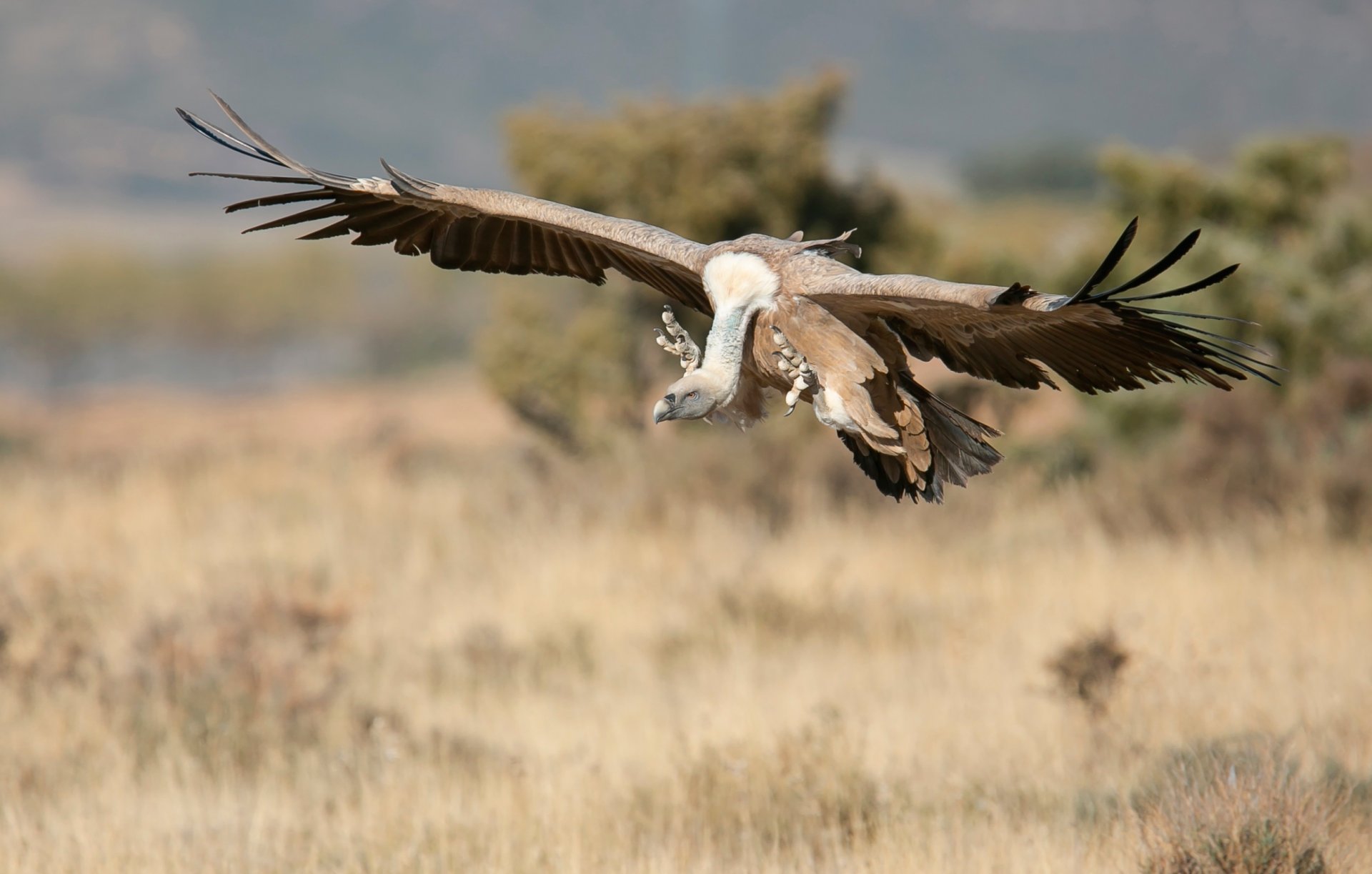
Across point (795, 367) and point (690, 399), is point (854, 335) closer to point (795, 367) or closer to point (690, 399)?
point (795, 367)

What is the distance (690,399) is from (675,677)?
3495 mm

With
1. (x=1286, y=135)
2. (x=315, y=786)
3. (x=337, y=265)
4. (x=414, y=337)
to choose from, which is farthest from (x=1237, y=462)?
(x=337, y=265)

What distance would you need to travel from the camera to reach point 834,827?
17.6ft

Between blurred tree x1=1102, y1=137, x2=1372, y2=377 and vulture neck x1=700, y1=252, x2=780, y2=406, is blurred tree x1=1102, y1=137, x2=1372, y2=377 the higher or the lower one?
the higher one

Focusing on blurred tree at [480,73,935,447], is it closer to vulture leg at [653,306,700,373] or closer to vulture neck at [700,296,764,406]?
vulture leg at [653,306,700,373]

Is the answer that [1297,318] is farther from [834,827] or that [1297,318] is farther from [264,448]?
[264,448]

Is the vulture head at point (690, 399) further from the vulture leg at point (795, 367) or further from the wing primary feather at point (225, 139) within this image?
the wing primary feather at point (225, 139)

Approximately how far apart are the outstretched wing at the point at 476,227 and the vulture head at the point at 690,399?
65 cm

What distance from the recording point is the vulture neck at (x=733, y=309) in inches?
202

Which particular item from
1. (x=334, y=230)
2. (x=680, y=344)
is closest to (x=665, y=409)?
(x=680, y=344)

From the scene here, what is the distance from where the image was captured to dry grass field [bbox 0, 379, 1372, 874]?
213 inches

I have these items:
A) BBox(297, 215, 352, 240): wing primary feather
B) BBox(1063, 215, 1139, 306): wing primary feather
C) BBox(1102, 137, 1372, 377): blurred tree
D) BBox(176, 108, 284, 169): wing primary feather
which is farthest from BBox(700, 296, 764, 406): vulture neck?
BBox(1102, 137, 1372, 377): blurred tree

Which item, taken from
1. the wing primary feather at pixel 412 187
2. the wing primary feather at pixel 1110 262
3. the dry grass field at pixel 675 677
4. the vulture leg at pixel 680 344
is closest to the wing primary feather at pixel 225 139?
the wing primary feather at pixel 412 187

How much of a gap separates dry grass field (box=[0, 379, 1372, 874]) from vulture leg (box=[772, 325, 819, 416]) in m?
1.69
